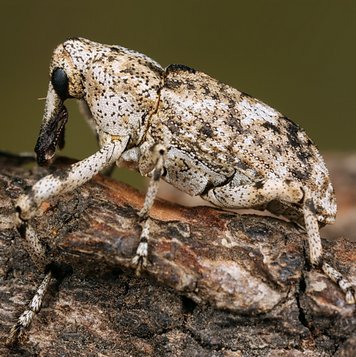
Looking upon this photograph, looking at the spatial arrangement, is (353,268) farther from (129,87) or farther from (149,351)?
(129,87)

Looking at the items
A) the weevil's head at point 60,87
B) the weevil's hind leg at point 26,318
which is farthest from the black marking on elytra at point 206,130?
the weevil's hind leg at point 26,318

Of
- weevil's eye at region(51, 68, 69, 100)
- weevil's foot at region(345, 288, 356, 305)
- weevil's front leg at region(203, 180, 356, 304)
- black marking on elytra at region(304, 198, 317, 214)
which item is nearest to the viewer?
weevil's foot at region(345, 288, 356, 305)

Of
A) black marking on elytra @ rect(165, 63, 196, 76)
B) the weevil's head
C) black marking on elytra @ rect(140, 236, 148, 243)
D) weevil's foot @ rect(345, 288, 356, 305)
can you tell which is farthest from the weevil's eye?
weevil's foot @ rect(345, 288, 356, 305)

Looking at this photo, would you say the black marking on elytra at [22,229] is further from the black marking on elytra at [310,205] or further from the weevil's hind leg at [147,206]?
the black marking on elytra at [310,205]

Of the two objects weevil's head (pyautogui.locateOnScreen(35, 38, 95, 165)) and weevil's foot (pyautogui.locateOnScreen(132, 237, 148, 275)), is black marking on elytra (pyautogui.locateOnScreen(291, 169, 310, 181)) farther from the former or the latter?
weevil's head (pyautogui.locateOnScreen(35, 38, 95, 165))

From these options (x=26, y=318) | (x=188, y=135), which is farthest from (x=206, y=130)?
(x=26, y=318)

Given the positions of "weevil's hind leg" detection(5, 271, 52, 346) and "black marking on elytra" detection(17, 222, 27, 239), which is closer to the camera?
"weevil's hind leg" detection(5, 271, 52, 346)

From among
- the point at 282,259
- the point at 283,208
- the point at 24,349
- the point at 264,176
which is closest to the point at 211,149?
the point at 264,176

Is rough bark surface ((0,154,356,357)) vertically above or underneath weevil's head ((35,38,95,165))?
underneath
